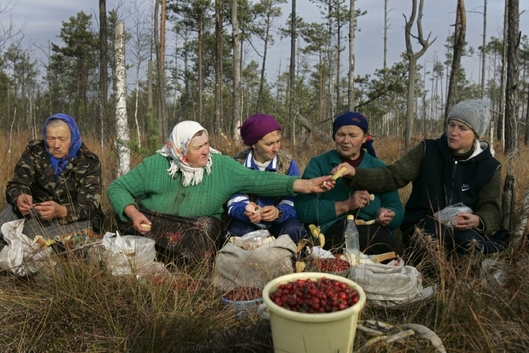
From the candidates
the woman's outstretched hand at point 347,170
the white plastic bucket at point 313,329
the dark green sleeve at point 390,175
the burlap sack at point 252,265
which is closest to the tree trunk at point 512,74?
the dark green sleeve at point 390,175

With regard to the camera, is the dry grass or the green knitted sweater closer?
the dry grass

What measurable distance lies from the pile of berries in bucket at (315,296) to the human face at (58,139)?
7.60ft

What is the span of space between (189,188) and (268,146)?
2.26ft

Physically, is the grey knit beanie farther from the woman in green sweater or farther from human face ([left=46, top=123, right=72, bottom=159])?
human face ([left=46, top=123, right=72, bottom=159])

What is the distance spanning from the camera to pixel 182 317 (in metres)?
2.10

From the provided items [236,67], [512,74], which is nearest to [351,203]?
[512,74]

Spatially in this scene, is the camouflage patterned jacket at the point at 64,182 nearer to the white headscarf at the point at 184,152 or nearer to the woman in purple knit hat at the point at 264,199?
the white headscarf at the point at 184,152

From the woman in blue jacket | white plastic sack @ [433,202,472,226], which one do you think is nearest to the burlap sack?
the woman in blue jacket

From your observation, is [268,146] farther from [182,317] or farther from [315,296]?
[315,296]

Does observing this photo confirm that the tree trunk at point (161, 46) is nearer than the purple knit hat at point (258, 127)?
No

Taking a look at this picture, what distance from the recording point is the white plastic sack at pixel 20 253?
2.51 meters

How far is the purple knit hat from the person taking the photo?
328 centimetres

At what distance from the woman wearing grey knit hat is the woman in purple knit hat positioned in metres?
0.54

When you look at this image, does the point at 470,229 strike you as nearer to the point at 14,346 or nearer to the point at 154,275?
the point at 154,275
